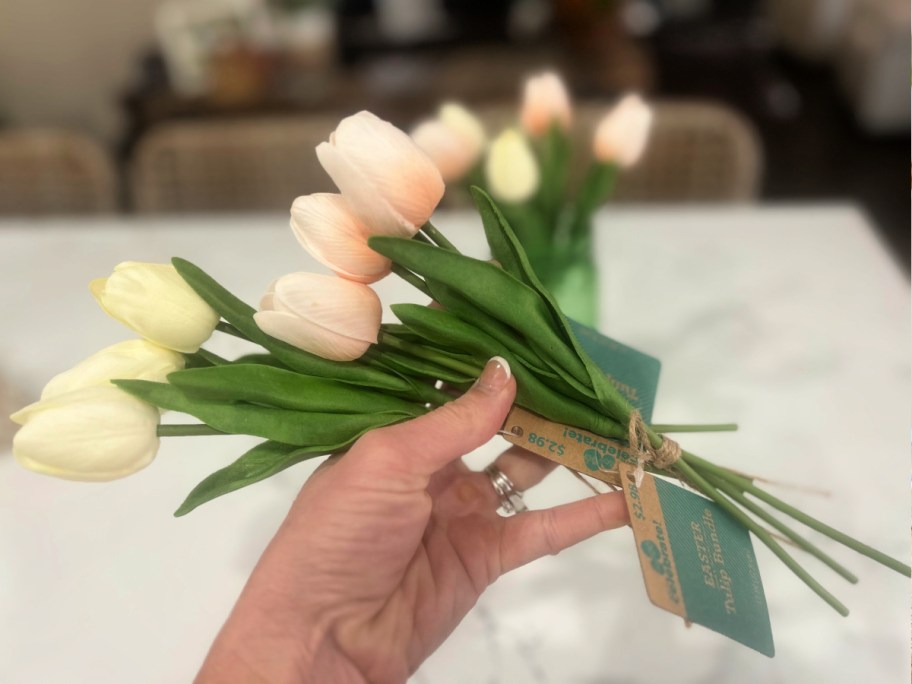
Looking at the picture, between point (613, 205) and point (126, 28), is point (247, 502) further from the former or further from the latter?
point (126, 28)

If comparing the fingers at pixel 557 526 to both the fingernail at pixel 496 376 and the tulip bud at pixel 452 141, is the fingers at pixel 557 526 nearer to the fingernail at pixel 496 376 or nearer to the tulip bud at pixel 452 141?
the fingernail at pixel 496 376

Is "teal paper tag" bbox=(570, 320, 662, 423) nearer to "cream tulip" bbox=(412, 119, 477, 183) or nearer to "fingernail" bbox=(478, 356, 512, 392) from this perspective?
"fingernail" bbox=(478, 356, 512, 392)

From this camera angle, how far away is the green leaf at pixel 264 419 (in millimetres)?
436

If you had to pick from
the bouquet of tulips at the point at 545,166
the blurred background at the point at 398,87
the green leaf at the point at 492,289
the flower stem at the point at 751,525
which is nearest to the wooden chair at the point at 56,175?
the blurred background at the point at 398,87

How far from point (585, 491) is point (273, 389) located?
14.6 inches

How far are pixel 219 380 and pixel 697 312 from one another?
0.65 m

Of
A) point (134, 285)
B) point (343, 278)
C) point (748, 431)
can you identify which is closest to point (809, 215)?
point (748, 431)

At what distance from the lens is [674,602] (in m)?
0.42

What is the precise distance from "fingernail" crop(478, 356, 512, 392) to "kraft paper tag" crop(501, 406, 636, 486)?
4 cm

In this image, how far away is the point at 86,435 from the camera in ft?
1.34

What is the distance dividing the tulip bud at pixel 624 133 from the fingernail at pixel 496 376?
0.28 metres

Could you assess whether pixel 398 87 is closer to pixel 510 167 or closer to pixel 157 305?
pixel 510 167

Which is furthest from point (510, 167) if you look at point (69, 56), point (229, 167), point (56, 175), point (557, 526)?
point (69, 56)

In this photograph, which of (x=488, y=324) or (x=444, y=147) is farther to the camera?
(x=444, y=147)
